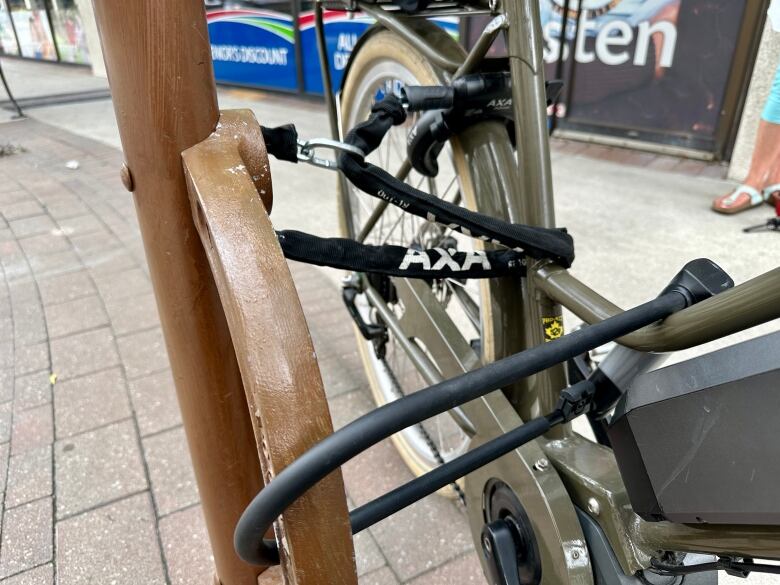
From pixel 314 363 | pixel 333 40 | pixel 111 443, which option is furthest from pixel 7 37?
pixel 314 363

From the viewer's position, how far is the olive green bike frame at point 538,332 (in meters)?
0.73

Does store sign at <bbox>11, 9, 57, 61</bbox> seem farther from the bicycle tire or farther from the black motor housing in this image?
the black motor housing

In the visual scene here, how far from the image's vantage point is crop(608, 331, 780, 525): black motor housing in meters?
0.61

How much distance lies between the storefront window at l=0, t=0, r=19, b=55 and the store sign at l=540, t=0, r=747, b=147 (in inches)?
298

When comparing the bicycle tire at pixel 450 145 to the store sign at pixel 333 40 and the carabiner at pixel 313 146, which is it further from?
the store sign at pixel 333 40

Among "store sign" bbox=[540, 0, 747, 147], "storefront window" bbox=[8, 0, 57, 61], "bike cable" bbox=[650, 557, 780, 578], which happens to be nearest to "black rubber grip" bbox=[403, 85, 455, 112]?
"bike cable" bbox=[650, 557, 780, 578]

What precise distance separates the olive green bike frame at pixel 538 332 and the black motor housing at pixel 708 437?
50mm

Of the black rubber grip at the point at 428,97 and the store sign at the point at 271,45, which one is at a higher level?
the black rubber grip at the point at 428,97

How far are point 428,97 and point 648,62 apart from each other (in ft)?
12.1

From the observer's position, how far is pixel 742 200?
78.1 inches

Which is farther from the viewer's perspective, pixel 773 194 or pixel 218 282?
pixel 773 194

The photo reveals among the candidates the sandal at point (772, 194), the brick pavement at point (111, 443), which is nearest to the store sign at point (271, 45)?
the brick pavement at point (111, 443)

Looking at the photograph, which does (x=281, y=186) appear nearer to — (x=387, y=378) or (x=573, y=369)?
(x=387, y=378)

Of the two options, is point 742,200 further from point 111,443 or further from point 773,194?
point 111,443
